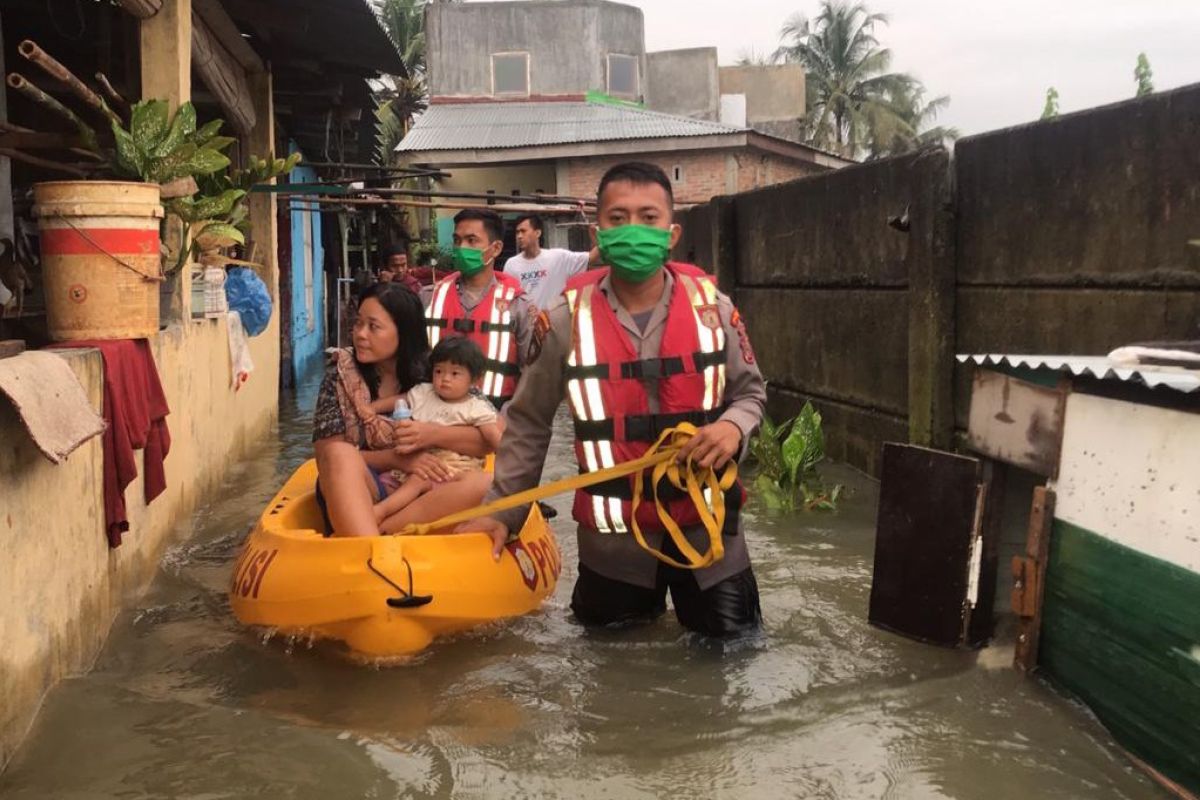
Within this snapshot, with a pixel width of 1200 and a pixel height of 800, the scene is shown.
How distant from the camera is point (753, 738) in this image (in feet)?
12.5

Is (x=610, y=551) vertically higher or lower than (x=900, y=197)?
lower

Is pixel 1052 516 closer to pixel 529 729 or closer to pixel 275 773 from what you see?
pixel 529 729

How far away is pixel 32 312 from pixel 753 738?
5.88m

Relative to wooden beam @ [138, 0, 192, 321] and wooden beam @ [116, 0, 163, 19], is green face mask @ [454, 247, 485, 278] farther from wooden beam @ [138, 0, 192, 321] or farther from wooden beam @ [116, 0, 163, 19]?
wooden beam @ [116, 0, 163, 19]

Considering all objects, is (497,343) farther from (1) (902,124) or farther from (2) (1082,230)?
(1) (902,124)

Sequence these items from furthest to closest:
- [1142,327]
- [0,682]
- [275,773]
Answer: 1. [1142,327]
2. [275,773]
3. [0,682]

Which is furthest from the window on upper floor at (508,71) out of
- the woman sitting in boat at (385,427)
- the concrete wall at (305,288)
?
the woman sitting in boat at (385,427)

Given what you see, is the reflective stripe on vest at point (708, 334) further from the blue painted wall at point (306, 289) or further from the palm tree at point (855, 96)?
the palm tree at point (855, 96)

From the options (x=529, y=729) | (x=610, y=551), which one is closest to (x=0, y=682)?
(x=529, y=729)

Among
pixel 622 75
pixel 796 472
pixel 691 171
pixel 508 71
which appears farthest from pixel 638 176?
pixel 622 75

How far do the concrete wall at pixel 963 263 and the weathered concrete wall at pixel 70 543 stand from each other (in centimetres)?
423

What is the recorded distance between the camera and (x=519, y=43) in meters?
29.2

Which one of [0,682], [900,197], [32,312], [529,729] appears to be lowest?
[529,729]

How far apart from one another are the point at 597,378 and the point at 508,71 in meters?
26.5
